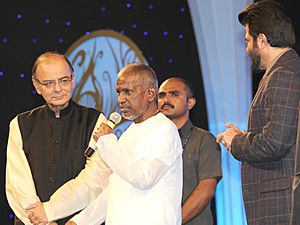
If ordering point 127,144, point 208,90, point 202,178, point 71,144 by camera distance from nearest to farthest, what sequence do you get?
1. point 127,144
2. point 71,144
3. point 202,178
4. point 208,90

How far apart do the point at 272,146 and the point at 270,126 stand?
0.09m

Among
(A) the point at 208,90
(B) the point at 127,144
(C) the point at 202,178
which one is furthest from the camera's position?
(A) the point at 208,90

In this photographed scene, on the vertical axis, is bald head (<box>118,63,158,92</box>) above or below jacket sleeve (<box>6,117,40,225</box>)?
above

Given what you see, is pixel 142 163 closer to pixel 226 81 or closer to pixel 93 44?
pixel 226 81

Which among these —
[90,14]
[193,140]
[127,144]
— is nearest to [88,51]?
[90,14]

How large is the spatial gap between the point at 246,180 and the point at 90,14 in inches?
128

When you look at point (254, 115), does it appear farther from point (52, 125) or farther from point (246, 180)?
point (52, 125)

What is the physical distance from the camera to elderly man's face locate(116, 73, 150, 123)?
363 centimetres

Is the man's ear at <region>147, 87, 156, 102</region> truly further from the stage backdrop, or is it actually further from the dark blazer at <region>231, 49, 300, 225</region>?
the stage backdrop

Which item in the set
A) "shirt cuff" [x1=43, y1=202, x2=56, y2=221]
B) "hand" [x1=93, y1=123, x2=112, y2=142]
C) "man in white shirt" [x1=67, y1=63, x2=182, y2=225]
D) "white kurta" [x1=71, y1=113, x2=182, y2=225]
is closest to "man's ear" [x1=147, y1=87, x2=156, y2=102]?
"man in white shirt" [x1=67, y1=63, x2=182, y2=225]

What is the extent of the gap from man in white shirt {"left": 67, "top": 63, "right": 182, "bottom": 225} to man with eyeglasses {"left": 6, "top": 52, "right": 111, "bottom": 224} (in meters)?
0.44

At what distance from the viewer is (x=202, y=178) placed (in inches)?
187

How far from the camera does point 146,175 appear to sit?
339 centimetres

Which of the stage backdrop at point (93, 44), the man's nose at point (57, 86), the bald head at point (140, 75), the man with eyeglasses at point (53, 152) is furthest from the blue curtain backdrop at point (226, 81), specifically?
the bald head at point (140, 75)
